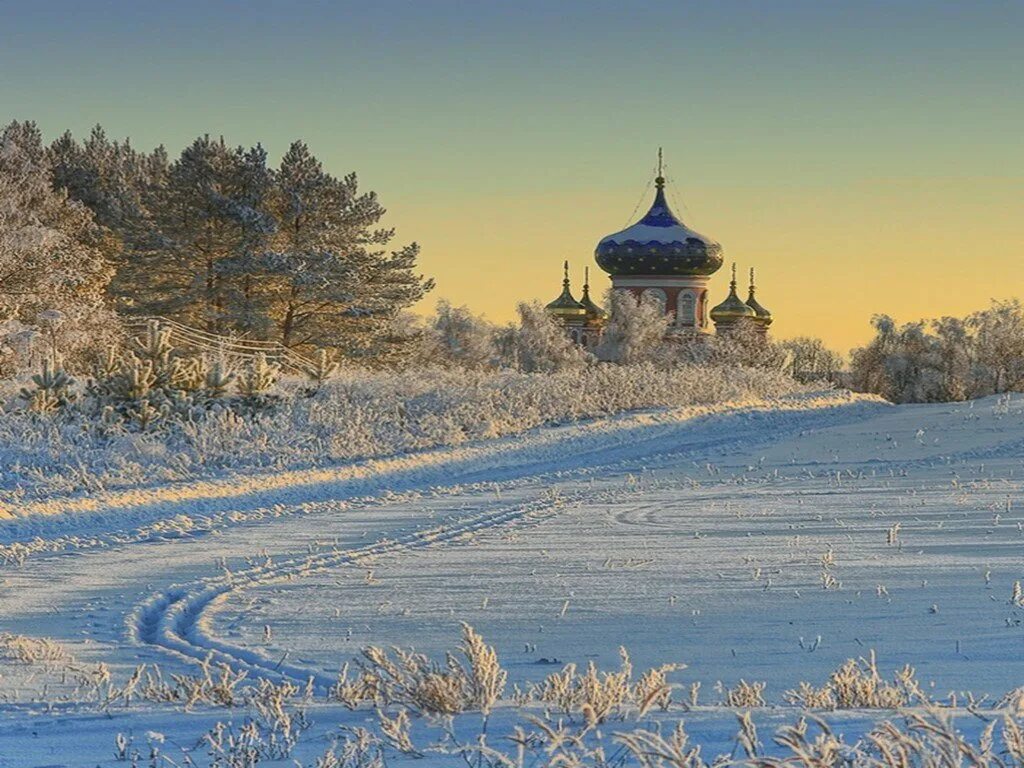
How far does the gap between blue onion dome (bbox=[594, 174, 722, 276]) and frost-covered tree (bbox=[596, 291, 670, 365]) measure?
6.72m

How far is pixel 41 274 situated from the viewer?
112 feet

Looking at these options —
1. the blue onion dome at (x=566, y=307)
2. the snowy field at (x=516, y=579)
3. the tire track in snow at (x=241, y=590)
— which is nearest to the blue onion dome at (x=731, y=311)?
the blue onion dome at (x=566, y=307)

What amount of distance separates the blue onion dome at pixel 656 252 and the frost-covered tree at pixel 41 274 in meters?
42.0

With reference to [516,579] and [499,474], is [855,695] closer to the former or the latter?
[516,579]

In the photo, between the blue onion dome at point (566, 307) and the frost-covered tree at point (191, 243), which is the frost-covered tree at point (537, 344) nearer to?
the blue onion dome at point (566, 307)

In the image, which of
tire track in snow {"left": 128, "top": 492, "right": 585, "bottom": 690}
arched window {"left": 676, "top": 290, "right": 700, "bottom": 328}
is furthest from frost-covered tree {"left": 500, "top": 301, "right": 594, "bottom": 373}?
tire track in snow {"left": 128, "top": 492, "right": 585, "bottom": 690}

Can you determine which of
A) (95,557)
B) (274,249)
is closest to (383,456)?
(95,557)

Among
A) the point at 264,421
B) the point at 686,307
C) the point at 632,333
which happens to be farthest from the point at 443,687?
the point at 686,307

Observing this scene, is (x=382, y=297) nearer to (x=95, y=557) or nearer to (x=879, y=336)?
(x=95, y=557)

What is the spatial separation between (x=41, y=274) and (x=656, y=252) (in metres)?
45.5

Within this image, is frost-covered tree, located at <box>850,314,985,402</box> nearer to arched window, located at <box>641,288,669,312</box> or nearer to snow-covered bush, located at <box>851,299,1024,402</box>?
snow-covered bush, located at <box>851,299,1024,402</box>

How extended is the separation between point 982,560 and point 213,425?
39.2 feet

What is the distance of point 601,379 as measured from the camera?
2941 cm

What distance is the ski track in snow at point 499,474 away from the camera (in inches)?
346
